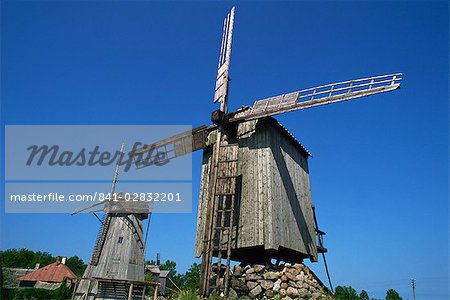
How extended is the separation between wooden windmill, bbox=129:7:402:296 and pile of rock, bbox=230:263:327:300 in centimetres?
64

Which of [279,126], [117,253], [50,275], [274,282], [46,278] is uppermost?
[279,126]

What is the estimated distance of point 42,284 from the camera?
137 ft

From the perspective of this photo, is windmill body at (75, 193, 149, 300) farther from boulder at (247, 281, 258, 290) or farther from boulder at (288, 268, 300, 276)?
boulder at (288, 268, 300, 276)

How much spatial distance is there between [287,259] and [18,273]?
172 ft

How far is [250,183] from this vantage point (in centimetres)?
1345

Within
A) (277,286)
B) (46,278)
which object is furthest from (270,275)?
(46,278)

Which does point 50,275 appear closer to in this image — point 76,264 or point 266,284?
point 76,264

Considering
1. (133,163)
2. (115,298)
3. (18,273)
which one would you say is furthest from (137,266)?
(18,273)

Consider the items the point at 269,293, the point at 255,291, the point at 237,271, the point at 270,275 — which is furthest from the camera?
the point at 237,271

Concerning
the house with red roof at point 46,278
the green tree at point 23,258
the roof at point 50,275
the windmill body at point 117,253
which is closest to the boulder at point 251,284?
the windmill body at point 117,253

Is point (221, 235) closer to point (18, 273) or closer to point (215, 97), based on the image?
point (215, 97)

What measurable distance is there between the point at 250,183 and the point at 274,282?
3.84 m

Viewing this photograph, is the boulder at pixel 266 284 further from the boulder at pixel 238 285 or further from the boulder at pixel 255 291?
the boulder at pixel 238 285

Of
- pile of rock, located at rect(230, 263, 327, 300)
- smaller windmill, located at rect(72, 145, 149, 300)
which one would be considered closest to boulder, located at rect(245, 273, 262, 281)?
pile of rock, located at rect(230, 263, 327, 300)
